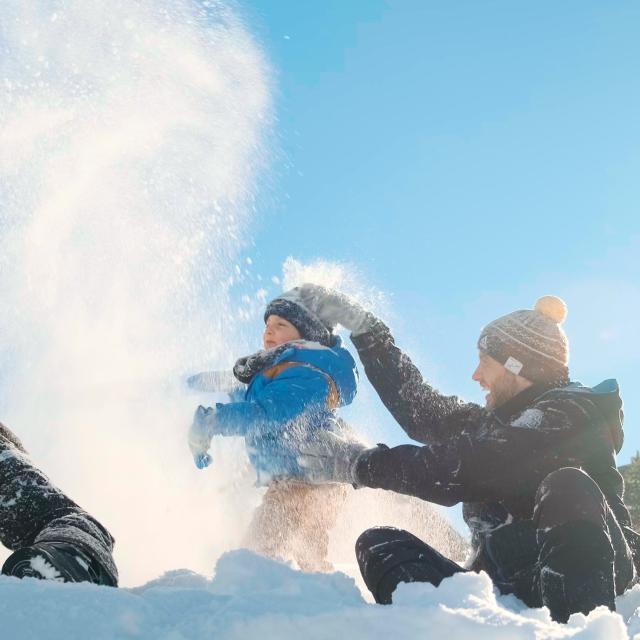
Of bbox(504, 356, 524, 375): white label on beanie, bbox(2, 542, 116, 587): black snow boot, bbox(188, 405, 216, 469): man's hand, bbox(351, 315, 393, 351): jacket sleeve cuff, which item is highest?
bbox(351, 315, 393, 351): jacket sleeve cuff

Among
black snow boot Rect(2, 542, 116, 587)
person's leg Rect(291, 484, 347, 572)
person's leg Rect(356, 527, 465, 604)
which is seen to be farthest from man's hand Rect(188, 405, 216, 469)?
black snow boot Rect(2, 542, 116, 587)

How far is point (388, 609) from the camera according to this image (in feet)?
4.89

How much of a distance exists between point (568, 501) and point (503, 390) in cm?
147

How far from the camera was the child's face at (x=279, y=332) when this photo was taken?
15.8 ft

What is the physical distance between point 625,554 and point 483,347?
1.51m

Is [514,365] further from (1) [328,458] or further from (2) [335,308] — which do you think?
(2) [335,308]

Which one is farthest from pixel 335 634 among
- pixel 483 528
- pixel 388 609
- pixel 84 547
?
pixel 483 528

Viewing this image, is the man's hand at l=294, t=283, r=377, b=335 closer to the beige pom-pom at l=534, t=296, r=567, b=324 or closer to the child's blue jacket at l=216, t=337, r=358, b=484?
the child's blue jacket at l=216, t=337, r=358, b=484

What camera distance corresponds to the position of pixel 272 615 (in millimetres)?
1396

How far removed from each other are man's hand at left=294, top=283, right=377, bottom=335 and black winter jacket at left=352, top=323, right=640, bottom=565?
1298 millimetres

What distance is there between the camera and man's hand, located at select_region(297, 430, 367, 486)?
3.25 m

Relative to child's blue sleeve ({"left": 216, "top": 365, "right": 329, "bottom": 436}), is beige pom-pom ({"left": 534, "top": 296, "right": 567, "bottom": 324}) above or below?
above

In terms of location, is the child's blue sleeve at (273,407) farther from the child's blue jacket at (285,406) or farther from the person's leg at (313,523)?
the person's leg at (313,523)

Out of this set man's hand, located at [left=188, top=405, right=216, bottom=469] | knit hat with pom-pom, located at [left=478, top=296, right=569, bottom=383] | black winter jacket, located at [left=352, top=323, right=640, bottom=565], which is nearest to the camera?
black winter jacket, located at [left=352, top=323, right=640, bottom=565]
